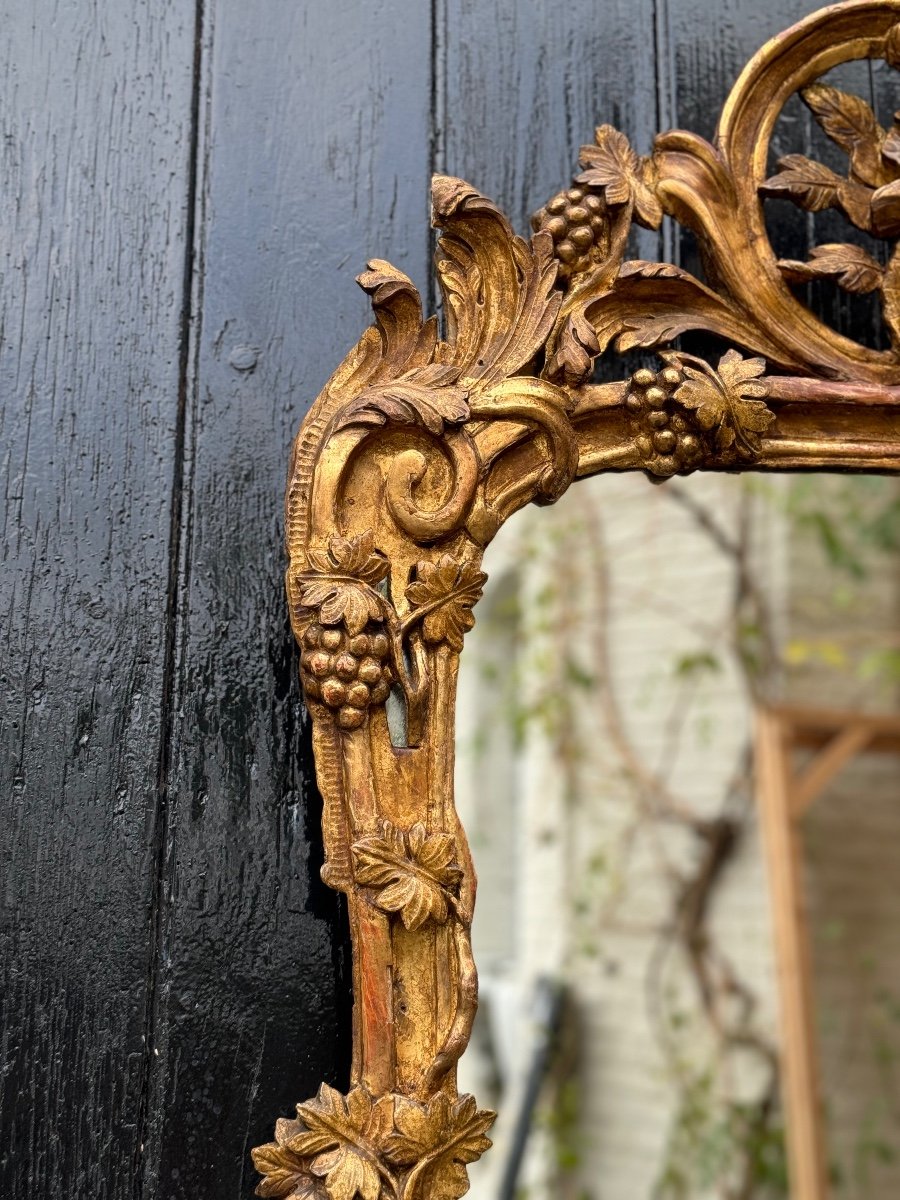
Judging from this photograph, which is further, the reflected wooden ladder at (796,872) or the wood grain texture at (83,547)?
the reflected wooden ladder at (796,872)

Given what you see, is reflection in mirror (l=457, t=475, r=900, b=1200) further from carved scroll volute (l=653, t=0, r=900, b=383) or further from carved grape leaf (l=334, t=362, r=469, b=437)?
carved grape leaf (l=334, t=362, r=469, b=437)

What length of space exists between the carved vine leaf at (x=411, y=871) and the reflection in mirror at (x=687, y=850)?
181 cm

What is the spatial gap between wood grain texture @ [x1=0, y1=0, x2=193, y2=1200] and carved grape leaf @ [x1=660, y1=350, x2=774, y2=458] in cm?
31

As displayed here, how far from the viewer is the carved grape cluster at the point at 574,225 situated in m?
0.69

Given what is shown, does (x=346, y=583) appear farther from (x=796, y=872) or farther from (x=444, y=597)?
(x=796, y=872)

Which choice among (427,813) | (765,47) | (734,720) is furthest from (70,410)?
(734,720)

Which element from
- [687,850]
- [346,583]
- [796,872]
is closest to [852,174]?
[346,583]

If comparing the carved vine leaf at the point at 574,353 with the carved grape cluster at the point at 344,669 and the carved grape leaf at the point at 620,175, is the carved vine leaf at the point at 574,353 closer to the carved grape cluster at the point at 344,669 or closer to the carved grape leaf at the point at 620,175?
the carved grape leaf at the point at 620,175

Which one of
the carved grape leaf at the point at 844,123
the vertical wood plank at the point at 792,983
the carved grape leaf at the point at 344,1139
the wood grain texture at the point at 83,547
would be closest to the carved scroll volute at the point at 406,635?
the carved grape leaf at the point at 344,1139

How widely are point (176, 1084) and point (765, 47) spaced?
0.70 meters

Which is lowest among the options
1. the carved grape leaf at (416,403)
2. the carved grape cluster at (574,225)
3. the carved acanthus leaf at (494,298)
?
the carved grape leaf at (416,403)

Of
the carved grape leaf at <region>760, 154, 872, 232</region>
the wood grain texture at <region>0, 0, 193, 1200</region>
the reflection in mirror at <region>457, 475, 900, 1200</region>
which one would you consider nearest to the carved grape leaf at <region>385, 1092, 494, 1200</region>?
the wood grain texture at <region>0, 0, 193, 1200</region>

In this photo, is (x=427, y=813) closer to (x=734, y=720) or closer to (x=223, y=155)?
(x=223, y=155)

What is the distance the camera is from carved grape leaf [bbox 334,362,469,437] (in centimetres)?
63
